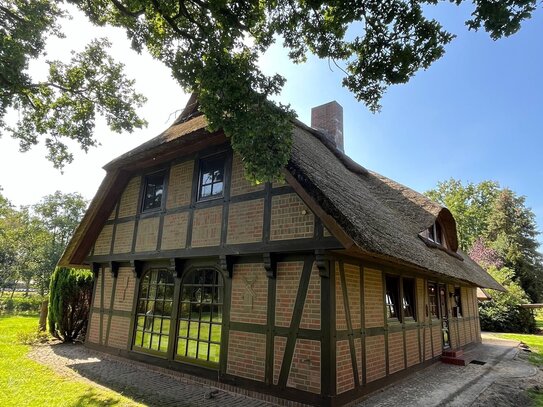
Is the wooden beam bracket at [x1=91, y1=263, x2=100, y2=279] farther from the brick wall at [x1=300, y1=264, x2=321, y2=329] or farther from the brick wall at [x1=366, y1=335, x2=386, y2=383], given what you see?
the brick wall at [x1=366, y1=335, x2=386, y2=383]

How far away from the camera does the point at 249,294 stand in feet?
21.6

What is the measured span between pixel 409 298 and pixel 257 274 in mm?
A: 4470

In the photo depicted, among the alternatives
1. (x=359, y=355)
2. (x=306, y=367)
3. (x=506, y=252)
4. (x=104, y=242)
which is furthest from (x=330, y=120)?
(x=506, y=252)

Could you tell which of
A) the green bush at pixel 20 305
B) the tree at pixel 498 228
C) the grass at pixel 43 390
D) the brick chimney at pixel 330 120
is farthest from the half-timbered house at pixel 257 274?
the tree at pixel 498 228

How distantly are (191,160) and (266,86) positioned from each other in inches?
142

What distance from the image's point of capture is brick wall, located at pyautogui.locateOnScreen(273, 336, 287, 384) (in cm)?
584

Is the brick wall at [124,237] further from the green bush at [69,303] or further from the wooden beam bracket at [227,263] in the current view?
the wooden beam bracket at [227,263]

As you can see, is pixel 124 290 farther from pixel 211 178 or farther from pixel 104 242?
pixel 211 178

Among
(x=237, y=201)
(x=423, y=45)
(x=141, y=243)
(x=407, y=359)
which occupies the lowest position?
(x=407, y=359)

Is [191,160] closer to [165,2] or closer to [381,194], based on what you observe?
[165,2]

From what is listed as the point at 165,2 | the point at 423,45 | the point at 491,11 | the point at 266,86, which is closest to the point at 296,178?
the point at 266,86

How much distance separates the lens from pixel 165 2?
593cm

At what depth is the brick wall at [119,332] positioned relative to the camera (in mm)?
8820

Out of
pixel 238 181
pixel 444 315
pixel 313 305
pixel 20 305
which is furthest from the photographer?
pixel 20 305
